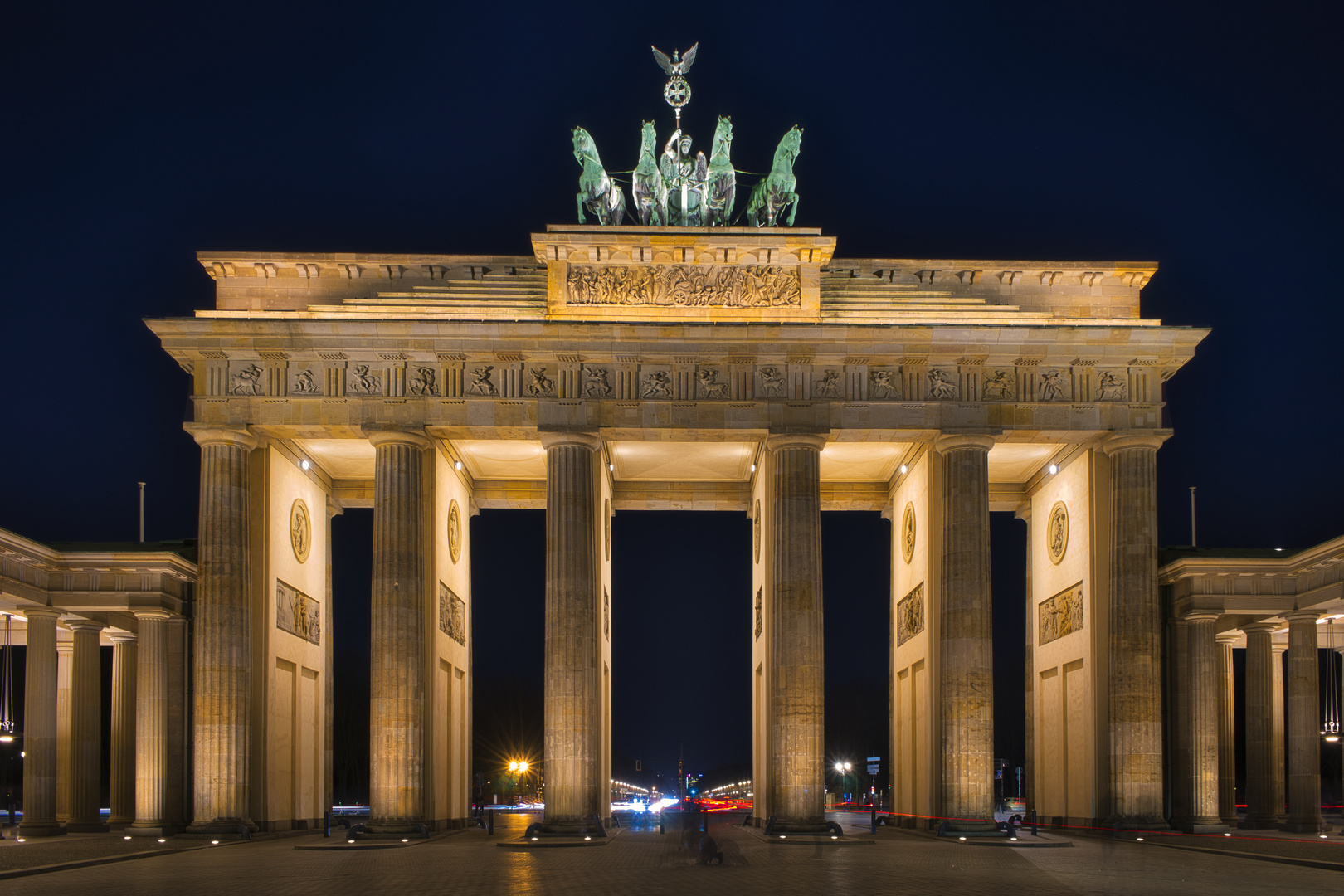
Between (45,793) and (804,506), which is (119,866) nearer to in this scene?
(45,793)

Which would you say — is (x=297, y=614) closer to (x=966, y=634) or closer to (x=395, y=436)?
(x=395, y=436)

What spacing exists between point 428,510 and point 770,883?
65.2 feet

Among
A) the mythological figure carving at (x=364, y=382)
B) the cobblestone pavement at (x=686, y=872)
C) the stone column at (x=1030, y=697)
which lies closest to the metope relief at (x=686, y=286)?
the mythological figure carving at (x=364, y=382)

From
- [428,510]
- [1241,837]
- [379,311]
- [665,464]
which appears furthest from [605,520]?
→ [1241,837]

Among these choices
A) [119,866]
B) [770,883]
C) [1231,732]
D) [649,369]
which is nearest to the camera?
[770,883]

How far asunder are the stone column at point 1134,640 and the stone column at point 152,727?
2649 centimetres

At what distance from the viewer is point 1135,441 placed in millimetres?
37438

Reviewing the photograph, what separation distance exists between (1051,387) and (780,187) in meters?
10.0

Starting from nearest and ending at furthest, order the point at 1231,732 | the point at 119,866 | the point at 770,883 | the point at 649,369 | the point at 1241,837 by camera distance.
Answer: the point at 770,883, the point at 119,866, the point at 1241,837, the point at 649,369, the point at 1231,732

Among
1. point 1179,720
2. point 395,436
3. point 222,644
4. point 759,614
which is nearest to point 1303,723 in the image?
point 1179,720

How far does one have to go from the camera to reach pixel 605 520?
44.8 metres

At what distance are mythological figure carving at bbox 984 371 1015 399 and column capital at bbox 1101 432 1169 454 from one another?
10.8ft

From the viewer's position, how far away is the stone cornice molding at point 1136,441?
122 ft

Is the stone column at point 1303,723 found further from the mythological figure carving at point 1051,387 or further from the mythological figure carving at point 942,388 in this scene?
the mythological figure carving at point 942,388
